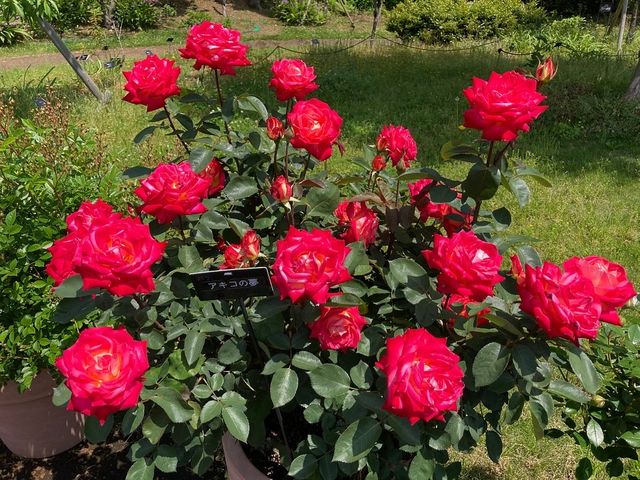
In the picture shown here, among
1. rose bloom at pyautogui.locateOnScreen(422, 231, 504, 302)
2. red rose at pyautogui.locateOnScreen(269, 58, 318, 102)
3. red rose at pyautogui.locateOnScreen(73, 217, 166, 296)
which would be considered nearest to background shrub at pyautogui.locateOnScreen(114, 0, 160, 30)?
red rose at pyautogui.locateOnScreen(269, 58, 318, 102)

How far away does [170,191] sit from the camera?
1343 millimetres

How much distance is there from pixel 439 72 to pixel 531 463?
696 centimetres

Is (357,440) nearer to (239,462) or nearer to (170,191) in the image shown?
(239,462)

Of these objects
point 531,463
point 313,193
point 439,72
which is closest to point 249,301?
point 313,193

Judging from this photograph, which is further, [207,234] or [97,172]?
[97,172]

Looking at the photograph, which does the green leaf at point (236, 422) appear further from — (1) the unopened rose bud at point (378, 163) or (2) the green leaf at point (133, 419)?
(1) the unopened rose bud at point (378, 163)

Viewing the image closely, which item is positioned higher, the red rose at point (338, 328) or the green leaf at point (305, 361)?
the red rose at point (338, 328)

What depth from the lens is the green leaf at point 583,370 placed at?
45.5 inches

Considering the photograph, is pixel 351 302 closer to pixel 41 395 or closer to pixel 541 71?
pixel 541 71

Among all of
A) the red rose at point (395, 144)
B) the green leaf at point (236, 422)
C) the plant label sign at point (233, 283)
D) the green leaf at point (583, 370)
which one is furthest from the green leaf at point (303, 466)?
the red rose at point (395, 144)

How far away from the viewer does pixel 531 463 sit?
7.76ft

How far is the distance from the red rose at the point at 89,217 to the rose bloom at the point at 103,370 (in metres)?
0.28

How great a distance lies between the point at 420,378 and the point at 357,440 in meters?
0.27

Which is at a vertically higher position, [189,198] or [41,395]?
[189,198]
